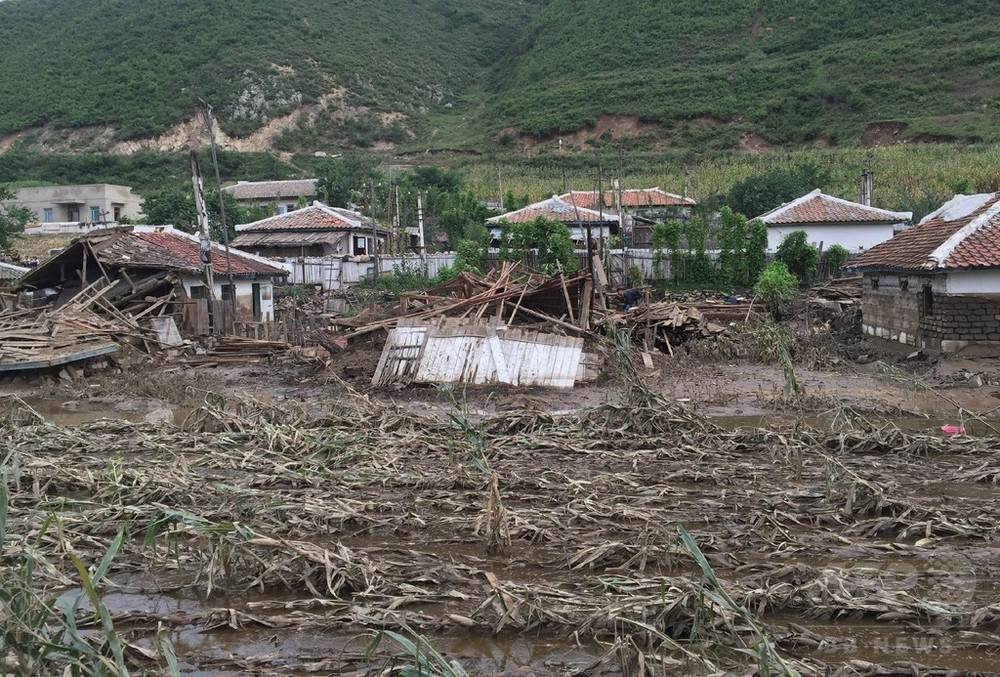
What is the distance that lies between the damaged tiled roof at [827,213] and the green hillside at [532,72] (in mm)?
22189

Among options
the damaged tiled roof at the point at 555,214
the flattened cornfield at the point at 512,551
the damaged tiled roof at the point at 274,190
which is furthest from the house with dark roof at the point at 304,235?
the flattened cornfield at the point at 512,551

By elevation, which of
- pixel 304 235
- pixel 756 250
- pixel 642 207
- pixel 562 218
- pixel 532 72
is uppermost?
pixel 532 72

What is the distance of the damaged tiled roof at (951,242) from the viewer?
16891 millimetres

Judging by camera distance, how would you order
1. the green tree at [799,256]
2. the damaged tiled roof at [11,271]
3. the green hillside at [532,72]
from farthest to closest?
the green hillside at [532,72] → the damaged tiled roof at [11,271] → the green tree at [799,256]

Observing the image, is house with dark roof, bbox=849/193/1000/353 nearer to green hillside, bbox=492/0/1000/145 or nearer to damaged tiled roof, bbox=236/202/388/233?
damaged tiled roof, bbox=236/202/388/233

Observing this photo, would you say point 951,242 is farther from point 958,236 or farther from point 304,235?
point 304,235

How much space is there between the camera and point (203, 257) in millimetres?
22047

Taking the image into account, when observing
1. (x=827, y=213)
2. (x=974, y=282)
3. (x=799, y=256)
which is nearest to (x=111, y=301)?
(x=974, y=282)

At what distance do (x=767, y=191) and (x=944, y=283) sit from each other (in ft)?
78.6

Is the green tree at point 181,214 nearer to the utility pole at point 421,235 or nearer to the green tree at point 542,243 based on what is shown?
the utility pole at point 421,235

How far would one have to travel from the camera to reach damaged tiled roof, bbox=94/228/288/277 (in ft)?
71.8

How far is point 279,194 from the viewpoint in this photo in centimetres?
5166

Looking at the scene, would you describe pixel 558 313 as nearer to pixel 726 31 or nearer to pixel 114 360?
pixel 114 360

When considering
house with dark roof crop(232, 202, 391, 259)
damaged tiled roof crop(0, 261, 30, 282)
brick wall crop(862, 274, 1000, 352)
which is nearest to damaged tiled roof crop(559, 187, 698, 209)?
house with dark roof crop(232, 202, 391, 259)
